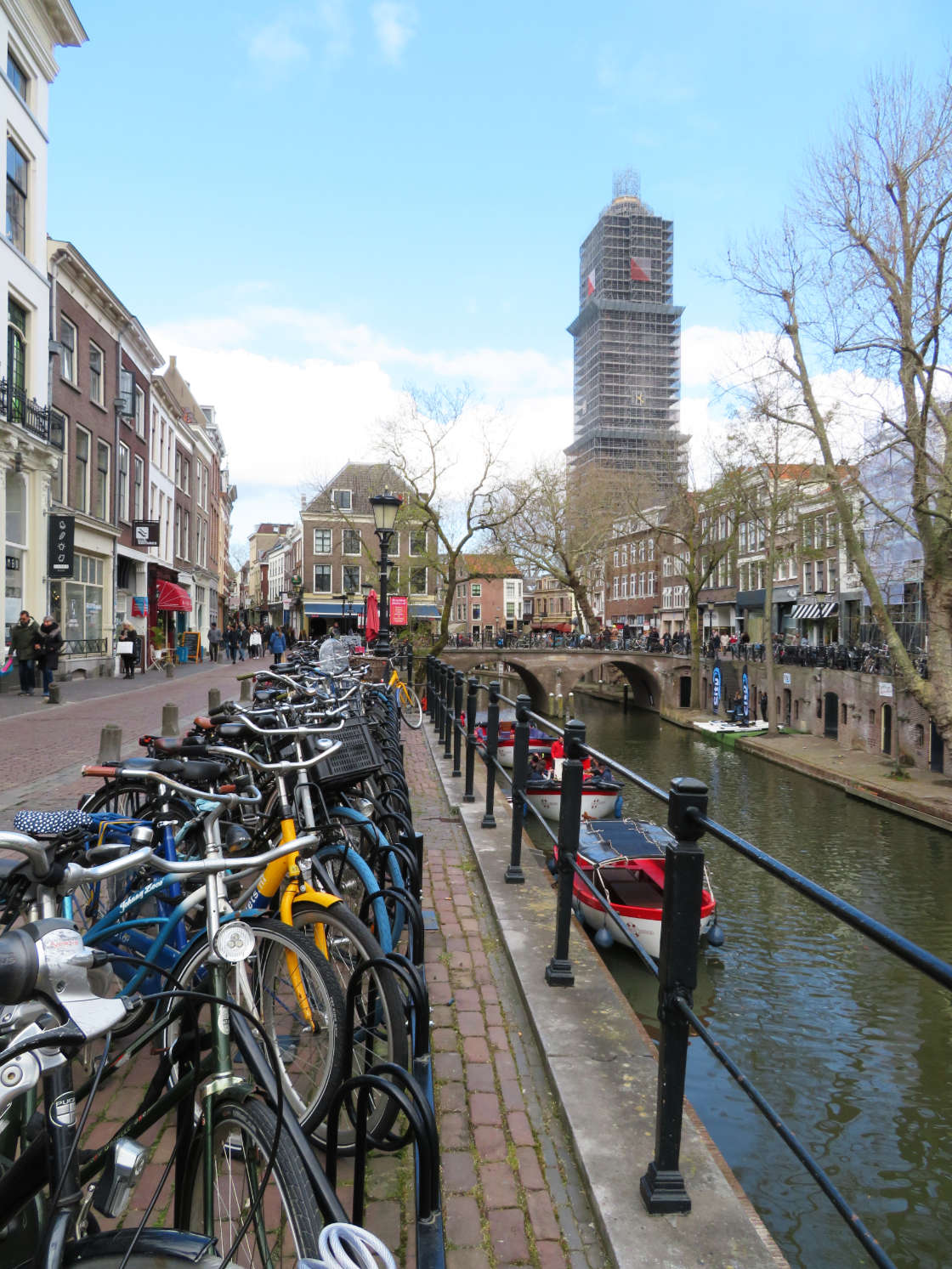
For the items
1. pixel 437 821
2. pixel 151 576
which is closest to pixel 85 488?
pixel 151 576

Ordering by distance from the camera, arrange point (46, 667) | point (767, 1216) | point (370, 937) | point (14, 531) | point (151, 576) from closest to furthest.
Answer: point (370, 937) → point (767, 1216) → point (46, 667) → point (14, 531) → point (151, 576)

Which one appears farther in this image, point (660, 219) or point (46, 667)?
point (660, 219)

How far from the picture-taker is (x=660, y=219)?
143000 mm

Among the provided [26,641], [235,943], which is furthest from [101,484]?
[235,943]

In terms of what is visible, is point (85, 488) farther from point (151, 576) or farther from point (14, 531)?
point (151, 576)

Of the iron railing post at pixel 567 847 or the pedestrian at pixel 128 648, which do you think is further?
the pedestrian at pixel 128 648

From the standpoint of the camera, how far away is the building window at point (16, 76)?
19.2m

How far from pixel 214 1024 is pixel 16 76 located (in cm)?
2375

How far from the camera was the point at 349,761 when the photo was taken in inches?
163

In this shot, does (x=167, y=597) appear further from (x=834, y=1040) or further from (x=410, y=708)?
(x=834, y=1040)

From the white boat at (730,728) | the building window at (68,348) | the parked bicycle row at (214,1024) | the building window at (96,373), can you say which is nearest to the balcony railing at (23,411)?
the building window at (68,348)

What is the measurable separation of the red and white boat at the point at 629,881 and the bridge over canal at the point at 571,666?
32653mm

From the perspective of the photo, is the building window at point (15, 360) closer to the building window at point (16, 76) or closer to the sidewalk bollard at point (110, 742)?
the building window at point (16, 76)

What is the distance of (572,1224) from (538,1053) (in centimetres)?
107
